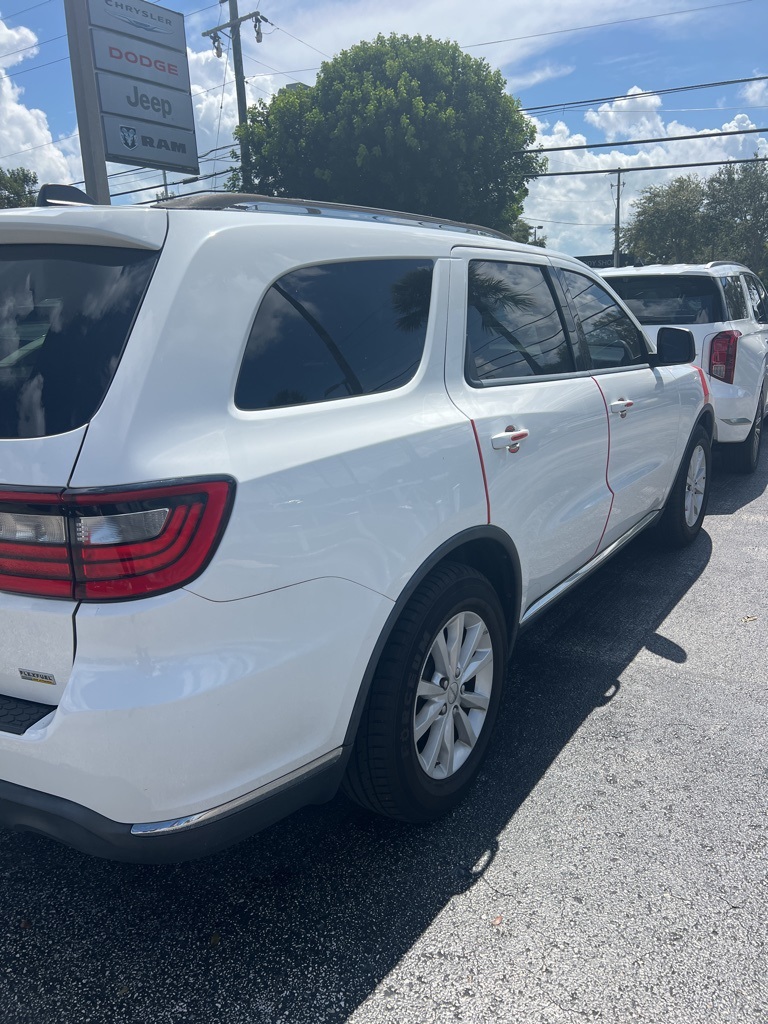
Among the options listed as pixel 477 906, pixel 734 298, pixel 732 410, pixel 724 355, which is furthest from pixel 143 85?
pixel 477 906

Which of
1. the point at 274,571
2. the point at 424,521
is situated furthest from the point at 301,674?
the point at 424,521

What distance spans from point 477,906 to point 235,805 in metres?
0.84

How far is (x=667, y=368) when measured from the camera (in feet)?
15.2

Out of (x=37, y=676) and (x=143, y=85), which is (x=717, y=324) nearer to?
(x=37, y=676)

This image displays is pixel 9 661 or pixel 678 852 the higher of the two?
pixel 9 661

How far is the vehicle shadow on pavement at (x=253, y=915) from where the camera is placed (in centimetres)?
194

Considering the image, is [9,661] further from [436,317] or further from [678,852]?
[678,852]

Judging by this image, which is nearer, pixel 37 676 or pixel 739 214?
pixel 37 676

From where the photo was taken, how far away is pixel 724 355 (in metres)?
6.46

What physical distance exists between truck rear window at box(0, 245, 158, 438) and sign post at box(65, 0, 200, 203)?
970 cm

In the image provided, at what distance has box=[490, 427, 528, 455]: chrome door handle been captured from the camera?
2.65 m

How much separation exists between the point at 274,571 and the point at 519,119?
2393cm

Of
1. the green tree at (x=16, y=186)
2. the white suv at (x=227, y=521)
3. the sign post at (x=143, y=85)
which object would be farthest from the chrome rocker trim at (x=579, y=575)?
the green tree at (x=16, y=186)

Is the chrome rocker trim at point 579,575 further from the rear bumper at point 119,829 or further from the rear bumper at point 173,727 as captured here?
the rear bumper at point 119,829
